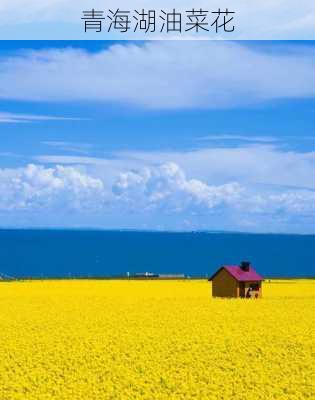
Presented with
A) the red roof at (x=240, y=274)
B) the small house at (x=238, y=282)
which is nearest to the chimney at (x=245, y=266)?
the small house at (x=238, y=282)

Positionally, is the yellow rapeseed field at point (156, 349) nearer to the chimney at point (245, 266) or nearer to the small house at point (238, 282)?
the small house at point (238, 282)

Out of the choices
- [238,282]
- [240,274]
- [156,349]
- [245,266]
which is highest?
[245,266]

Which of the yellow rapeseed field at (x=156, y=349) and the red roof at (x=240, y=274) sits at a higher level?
the red roof at (x=240, y=274)

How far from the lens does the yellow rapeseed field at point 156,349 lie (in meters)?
25.4

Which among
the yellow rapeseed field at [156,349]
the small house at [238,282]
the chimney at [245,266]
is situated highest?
the chimney at [245,266]

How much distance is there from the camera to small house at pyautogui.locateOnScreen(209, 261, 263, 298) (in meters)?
59.4

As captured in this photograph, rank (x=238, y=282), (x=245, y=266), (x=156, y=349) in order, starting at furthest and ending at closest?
(x=245, y=266) → (x=238, y=282) → (x=156, y=349)

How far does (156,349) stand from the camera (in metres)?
33.3

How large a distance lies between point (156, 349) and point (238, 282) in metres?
26.9

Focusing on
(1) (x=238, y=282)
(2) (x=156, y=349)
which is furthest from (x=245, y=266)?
(2) (x=156, y=349)

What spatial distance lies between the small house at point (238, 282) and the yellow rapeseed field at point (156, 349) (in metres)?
2.20

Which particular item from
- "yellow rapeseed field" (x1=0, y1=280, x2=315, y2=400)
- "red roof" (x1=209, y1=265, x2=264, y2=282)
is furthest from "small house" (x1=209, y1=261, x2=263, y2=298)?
"yellow rapeseed field" (x1=0, y1=280, x2=315, y2=400)

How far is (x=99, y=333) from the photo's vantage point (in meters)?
38.5

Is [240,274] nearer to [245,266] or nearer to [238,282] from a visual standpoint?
[238,282]
